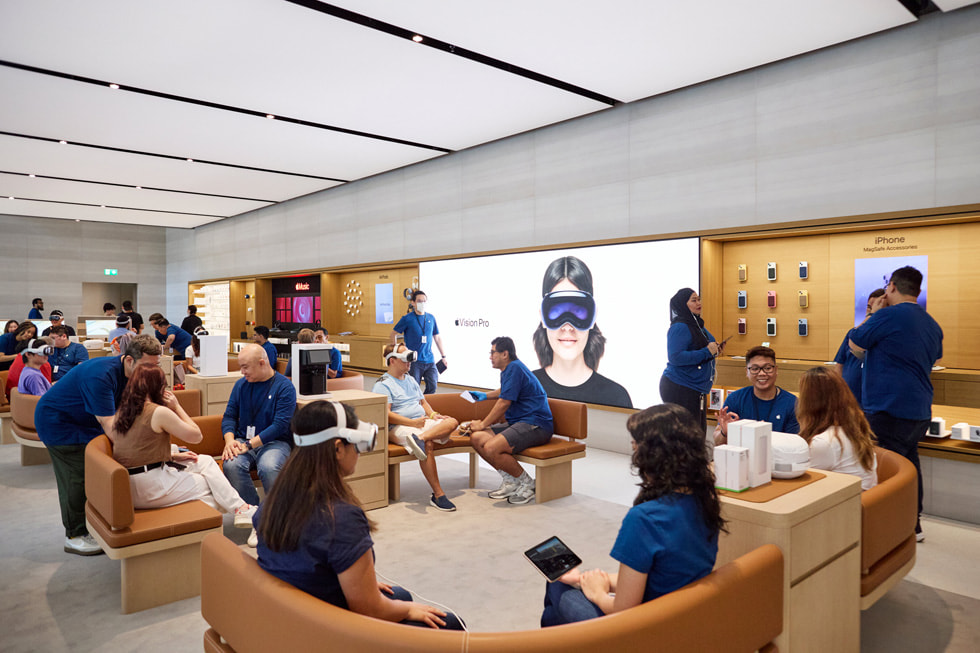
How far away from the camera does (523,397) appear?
16.8 feet

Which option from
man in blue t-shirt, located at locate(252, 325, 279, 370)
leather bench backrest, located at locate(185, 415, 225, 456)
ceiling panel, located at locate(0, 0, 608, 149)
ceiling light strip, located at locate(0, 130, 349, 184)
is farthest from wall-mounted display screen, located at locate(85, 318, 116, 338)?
leather bench backrest, located at locate(185, 415, 225, 456)

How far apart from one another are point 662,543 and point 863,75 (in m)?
4.69

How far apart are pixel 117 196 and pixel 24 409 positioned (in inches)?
283

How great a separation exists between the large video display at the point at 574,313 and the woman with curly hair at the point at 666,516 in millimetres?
4408

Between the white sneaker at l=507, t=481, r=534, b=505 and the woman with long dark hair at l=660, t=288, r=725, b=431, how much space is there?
1476 mm

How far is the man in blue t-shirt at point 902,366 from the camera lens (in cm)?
409

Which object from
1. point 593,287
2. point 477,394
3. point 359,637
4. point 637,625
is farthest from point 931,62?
Answer: point 359,637

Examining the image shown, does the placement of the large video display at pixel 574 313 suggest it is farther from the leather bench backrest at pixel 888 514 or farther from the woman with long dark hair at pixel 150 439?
the woman with long dark hair at pixel 150 439

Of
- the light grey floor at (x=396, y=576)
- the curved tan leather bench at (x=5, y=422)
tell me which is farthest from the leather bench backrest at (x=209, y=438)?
the curved tan leather bench at (x=5, y=422)

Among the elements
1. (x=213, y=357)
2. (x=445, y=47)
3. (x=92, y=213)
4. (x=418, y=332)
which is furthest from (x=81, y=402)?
(x=92, y=213)

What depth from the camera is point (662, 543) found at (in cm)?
183

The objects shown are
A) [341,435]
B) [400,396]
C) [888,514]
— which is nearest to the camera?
[341,435]

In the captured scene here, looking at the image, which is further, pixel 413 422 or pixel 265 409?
pixel 413 422

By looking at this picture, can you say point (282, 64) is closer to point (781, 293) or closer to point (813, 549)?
point (781, 293)
